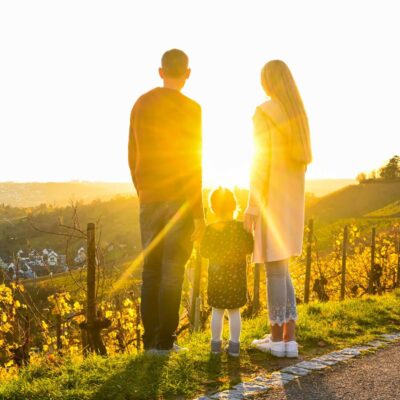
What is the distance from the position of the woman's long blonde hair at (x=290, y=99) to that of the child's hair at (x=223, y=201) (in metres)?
0.60

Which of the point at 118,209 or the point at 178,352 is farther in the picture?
the point at 118,209

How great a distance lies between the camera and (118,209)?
266 ft

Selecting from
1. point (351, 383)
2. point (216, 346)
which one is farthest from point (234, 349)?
point (351, 383)

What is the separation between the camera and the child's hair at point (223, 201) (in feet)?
15.6

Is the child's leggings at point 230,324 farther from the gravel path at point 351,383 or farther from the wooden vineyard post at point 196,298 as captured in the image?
the wooden vineyard post at point 196,298

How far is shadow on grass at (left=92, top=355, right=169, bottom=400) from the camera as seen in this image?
148 inches

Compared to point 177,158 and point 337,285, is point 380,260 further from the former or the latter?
point 177,158

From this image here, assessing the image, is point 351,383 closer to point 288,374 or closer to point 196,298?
point 288,374

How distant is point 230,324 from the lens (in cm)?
476

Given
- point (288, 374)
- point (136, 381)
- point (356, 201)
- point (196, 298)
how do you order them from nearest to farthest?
1. point (136, 381)
2. point (288, 374)
3. point (196, 298)
4. point (356, 201)

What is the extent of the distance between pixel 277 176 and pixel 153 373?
1.81 meters

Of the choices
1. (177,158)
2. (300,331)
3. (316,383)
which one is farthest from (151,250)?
(300,331)

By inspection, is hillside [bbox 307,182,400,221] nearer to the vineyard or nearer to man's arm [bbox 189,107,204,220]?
the vineyard

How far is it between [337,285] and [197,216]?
9198 millimetres
